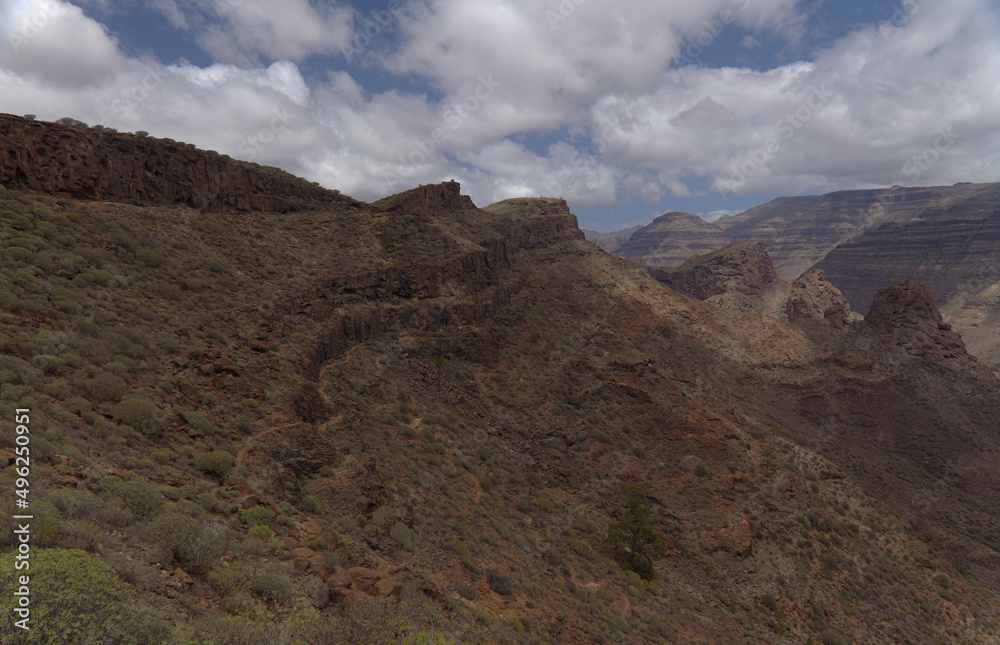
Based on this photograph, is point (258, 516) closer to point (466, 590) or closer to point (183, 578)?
point (183, 578)

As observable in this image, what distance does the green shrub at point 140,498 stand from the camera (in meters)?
10.3

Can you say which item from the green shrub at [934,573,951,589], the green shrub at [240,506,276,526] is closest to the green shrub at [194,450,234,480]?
the green shrub at [240,506,276,526]

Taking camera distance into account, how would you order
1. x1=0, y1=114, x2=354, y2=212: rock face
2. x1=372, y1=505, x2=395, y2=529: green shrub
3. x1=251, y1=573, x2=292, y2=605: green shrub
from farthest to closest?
x1=0, y1=114, x2=354, y2=212: rock face < x1=372, y1=505, x2=395, y2=529: green shrub < x1=251, y1=573, x2=292, y2=605: green shrub

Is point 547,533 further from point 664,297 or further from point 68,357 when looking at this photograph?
point 664,297

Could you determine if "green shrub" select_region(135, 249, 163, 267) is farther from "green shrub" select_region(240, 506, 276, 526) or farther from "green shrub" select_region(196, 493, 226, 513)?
"green shrub" select_region(240, 506, 276, 526)

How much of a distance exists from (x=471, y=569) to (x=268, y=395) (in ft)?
39.9

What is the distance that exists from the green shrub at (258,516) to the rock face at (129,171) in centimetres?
2741

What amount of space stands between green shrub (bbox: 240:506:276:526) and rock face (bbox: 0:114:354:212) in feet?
89.9

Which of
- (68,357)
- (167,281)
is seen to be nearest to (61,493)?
(68,357)

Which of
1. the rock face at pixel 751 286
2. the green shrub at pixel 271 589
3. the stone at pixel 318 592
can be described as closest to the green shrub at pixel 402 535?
the stone at pixel 318 592

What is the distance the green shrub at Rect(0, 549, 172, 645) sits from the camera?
5953 millimetres

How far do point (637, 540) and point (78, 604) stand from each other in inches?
1127

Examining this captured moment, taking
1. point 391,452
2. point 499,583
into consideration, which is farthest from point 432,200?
point 499,583

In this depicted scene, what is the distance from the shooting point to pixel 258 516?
43.2 feet
